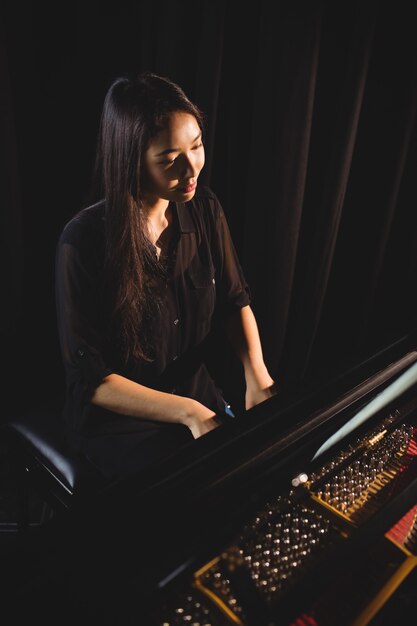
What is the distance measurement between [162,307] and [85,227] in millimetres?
385

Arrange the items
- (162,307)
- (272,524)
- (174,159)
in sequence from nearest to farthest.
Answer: (272,524), (174,159), (162,307)

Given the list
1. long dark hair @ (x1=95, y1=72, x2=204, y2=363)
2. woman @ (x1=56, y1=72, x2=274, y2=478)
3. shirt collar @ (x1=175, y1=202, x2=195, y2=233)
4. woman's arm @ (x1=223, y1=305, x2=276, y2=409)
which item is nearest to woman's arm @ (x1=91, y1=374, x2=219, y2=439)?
woman @ (x1=56, y1=72, x2=274, y2=478)

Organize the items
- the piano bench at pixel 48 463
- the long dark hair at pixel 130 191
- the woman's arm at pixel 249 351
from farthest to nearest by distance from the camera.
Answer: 1. the woman's arm at pixel 249 351
2. the piano bench at pixel 48 463
3. the long dark hair at pixel 130 191

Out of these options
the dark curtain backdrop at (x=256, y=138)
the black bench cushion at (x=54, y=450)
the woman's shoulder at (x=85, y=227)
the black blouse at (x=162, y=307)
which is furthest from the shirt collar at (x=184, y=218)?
the black bench cushion at (x=54, y=450)

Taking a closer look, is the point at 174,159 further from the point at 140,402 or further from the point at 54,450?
the point at 54,450

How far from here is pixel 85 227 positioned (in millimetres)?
1508

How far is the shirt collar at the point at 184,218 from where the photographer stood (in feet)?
5.66

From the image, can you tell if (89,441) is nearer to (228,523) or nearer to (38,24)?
(228,523)

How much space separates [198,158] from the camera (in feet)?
4.82

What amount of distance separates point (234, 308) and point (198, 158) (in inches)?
26.9

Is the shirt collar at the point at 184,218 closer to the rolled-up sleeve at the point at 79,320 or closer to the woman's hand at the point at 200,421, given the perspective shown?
the rolled-up sleeve at the point at 79,320

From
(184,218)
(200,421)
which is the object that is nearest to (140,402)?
(200,421)

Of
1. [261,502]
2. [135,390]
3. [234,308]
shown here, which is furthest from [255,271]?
[261,502]

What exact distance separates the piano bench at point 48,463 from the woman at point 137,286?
0.06 metres
